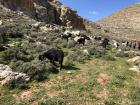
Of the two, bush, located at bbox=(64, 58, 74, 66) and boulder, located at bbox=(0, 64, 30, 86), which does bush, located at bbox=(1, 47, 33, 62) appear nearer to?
bush, located at bbox=(64, 58, 74, 66)

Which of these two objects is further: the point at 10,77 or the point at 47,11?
the point at 47,11

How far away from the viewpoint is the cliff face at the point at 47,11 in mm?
53375

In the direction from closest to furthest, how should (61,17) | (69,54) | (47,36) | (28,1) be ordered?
(69,54) < (47,36) < (28,1) < (61,17)

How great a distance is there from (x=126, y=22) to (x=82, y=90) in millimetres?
119394

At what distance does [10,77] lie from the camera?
1758 centimetres

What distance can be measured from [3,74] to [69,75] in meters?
3.93

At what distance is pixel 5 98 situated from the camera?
52.2 feet

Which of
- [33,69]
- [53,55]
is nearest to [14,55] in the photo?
[53,55]

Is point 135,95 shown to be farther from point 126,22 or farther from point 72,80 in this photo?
point 126,22

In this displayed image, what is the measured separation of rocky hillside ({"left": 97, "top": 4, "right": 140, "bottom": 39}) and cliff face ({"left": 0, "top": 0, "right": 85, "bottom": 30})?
41.4 meters

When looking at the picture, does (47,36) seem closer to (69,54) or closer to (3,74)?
(69,54)

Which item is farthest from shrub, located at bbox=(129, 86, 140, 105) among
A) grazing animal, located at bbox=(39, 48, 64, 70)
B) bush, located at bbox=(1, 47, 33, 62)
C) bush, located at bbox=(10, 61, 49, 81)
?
bush, located at bbox=(1, 47, 33, 62)

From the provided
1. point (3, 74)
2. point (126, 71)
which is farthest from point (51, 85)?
point (126, 71)

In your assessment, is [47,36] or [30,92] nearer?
[30,92]
